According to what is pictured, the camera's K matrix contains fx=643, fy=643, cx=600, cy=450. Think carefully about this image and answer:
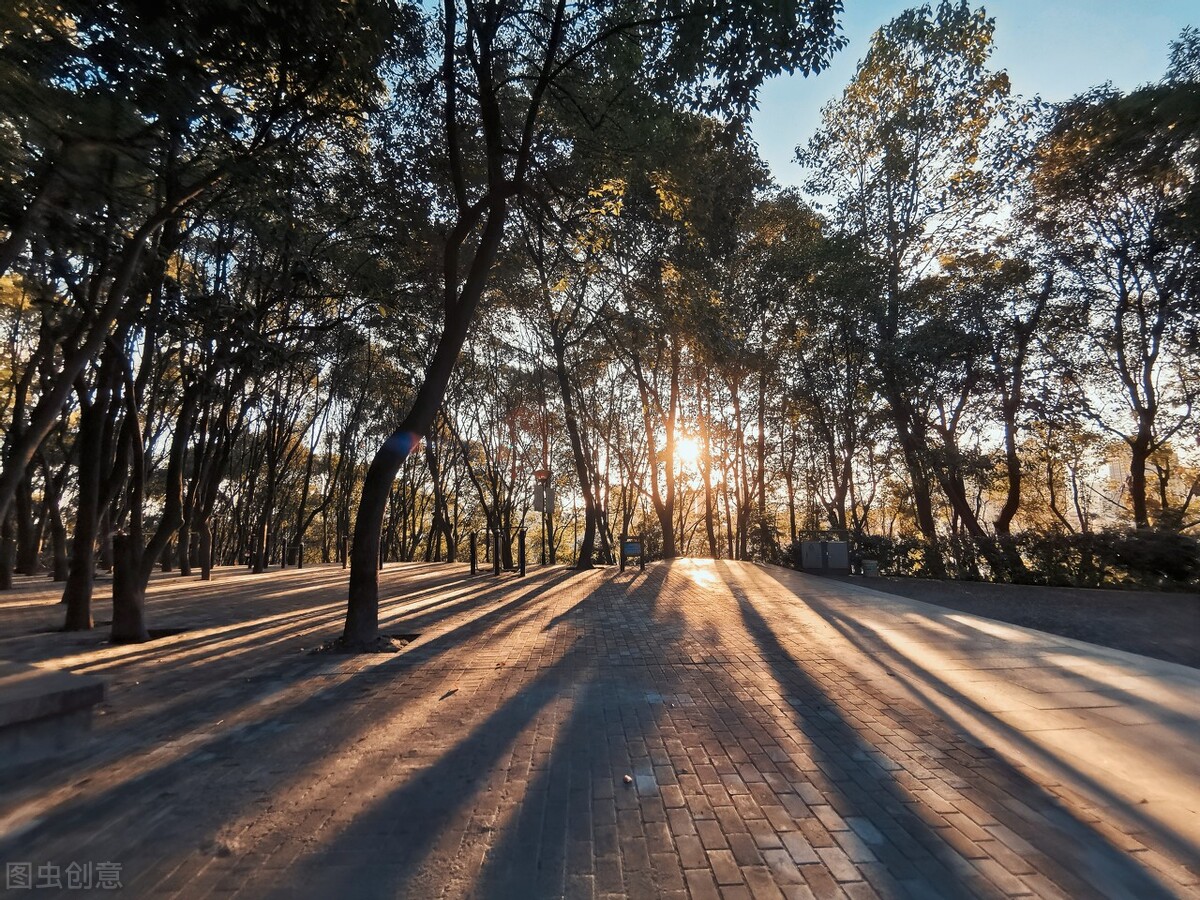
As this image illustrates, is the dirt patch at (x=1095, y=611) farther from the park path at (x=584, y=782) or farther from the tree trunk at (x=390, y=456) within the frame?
the tree trunk at (x=390, y=456)

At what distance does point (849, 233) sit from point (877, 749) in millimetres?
16973

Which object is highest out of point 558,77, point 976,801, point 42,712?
point 558,77

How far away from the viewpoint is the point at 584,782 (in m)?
3.65

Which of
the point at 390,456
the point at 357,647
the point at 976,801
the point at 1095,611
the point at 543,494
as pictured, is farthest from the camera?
the point at 543,494

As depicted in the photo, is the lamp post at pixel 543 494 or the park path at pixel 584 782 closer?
the park path at pixel 584 782

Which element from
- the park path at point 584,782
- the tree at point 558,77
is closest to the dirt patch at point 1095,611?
the park path at point 584,782

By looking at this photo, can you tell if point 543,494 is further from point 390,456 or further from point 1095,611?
point 1095,611

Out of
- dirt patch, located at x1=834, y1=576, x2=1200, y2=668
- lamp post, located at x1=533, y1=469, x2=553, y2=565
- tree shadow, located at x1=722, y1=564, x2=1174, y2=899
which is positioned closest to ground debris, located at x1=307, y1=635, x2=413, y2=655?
tree shadow, located at x1=722, y1=564, x2=1174, y2=899

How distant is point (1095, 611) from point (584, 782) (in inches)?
375

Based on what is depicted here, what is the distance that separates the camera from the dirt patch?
25.3 ft

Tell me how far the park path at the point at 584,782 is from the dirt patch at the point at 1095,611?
65.0 inches

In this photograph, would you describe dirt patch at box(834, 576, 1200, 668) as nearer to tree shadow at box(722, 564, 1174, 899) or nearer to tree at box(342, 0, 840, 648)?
tree shadow at box(722, 564, 1174, 899)

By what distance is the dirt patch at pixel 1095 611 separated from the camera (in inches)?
304

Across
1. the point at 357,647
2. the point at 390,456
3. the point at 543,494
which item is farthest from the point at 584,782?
the point at 543,494
